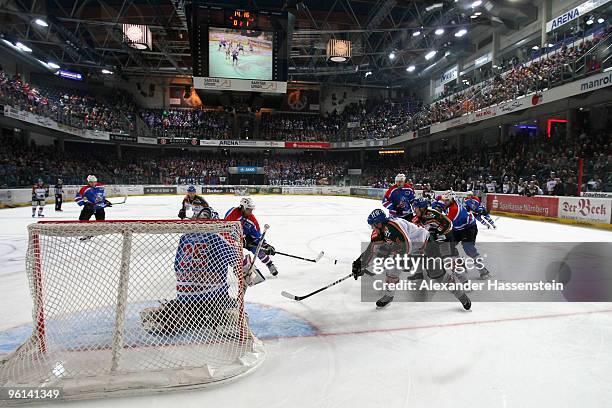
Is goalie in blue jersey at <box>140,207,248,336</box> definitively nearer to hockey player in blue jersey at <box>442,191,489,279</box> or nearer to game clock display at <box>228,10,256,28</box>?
hockey player in blue jersey at <box>442,191,489,279</box>

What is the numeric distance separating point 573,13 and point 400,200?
1561cm

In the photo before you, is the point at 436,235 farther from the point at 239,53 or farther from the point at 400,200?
the point at 239,53

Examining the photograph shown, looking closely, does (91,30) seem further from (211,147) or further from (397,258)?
(397,258)

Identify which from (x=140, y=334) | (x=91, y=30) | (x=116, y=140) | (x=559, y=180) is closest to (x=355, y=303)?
(x=140, y=334)

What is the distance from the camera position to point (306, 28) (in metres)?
23.5

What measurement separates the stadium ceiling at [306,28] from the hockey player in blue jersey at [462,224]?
13956 mm

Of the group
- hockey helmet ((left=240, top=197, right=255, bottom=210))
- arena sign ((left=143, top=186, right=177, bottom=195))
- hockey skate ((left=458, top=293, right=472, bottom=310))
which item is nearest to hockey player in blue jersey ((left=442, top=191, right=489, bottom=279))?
hockey skate ((left=458, top=293, right=472, bottom=310))

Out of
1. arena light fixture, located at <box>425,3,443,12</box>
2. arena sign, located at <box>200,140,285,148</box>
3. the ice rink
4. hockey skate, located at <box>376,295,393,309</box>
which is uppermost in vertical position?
arena light fixture, located at <box>425,3,443,12</box>

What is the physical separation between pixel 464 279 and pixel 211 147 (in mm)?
31296

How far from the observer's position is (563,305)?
421 centimetres

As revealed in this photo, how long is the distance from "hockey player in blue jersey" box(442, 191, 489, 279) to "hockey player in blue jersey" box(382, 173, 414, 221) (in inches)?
75.1

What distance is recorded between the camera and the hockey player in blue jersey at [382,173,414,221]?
7.62 metres

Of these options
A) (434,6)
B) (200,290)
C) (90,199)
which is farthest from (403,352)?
(434,6)

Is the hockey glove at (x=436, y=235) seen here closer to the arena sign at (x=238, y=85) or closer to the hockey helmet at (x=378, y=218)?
the hockey helmet at (x=378, y=218)
